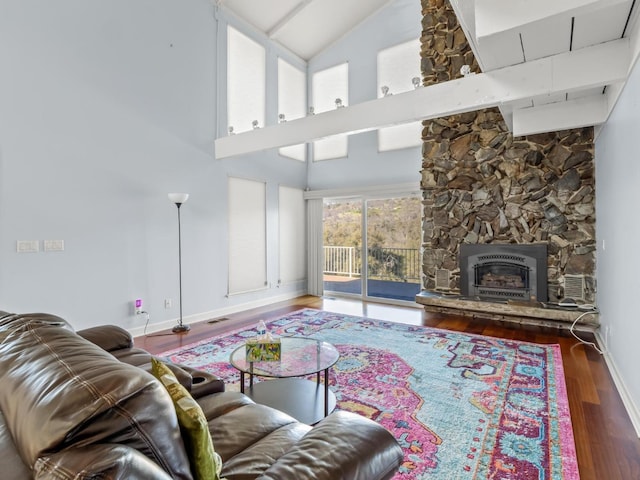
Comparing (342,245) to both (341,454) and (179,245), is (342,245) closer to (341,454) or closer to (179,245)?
(179,245)

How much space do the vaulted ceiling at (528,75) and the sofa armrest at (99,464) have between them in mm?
2844

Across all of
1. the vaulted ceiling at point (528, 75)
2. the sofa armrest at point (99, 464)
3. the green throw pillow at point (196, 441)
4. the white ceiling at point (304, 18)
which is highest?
the white ceiling at point (304, 18)

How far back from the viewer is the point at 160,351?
3633 millimetres

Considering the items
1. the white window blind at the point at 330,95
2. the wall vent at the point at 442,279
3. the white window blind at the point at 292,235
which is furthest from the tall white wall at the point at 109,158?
the wall vent at the point at 442,279

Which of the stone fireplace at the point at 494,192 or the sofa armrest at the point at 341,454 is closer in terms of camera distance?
the sofa armrest at the point at 341,454

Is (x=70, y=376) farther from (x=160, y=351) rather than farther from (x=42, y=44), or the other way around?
(x=42, y=44)

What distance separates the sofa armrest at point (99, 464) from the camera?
25.2 inches

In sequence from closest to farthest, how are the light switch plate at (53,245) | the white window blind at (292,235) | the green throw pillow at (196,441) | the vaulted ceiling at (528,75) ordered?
1. the green throw pillow at (196,441)
2. the vaulted ceiling at (528,75)
3. the light switch plate at (53,245)
4. the white window blind at (292,235)

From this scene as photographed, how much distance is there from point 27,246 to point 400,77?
5671 mm

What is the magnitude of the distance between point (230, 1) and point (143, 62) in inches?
73.5

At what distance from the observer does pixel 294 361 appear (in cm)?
232

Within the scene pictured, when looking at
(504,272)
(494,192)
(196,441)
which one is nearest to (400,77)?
(494,192)

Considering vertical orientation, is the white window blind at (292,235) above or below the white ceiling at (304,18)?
below

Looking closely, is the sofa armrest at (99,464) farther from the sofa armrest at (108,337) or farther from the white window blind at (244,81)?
the white window blind at (244,81)
